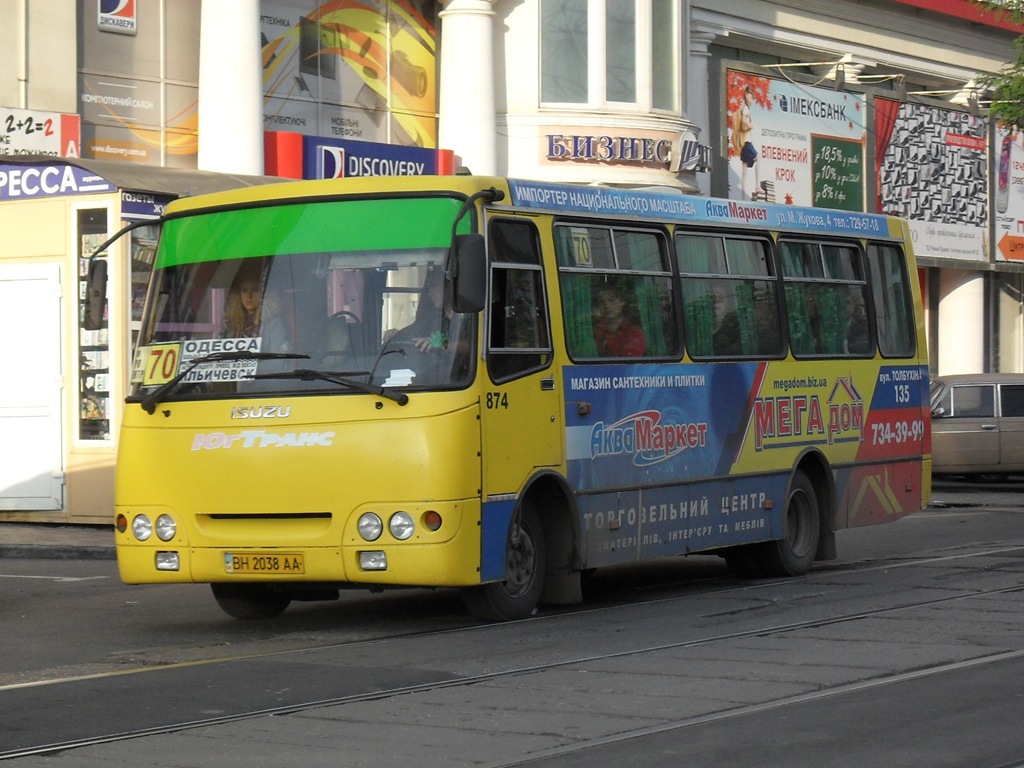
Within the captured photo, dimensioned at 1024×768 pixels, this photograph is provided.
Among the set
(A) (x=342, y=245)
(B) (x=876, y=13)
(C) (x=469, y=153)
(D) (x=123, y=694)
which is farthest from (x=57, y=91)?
(B) (x=876, y=13)

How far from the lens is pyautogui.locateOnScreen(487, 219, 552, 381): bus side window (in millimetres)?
10883

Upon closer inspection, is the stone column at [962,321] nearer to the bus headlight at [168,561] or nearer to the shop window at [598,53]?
the shop window at [598,53]

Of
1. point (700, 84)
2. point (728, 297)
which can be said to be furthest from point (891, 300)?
point (700, 84)

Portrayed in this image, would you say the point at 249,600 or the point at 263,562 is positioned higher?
the point at 263,562

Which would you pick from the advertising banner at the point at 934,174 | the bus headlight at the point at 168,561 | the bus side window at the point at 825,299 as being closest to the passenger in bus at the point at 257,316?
the bus headlight at the point at 168,561

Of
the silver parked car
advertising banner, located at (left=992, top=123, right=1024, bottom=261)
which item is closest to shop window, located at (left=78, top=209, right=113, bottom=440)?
the silver parked car

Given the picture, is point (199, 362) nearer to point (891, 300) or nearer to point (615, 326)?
point (615, 326)

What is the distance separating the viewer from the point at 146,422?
436 inches

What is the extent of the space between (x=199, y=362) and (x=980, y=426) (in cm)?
1741

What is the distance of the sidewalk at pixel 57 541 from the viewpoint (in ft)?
55.7

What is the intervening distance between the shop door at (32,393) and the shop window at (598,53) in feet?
36.4

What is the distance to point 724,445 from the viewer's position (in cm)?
1330

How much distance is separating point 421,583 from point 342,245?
2.06m

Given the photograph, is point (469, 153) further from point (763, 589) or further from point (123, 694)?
point (123, 694)
